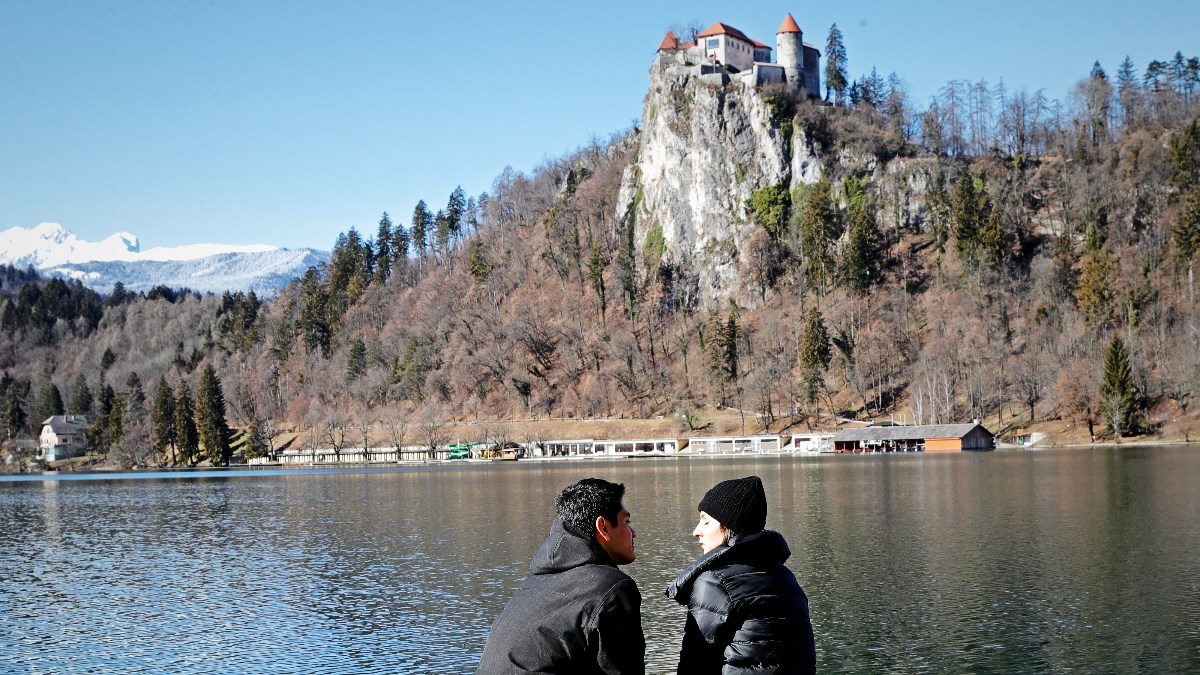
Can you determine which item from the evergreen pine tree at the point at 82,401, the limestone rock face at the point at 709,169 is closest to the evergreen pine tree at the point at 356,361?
the limestone rock face at the point at 709,169

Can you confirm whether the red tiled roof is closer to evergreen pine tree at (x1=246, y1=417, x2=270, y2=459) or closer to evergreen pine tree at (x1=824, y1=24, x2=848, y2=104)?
evergreen pine tree at (x1=824, y1=24, x2=848, y2=104)

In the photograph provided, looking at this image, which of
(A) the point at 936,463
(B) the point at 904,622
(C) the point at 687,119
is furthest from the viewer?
(C) the point at 687,119

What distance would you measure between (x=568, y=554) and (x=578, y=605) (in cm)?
32

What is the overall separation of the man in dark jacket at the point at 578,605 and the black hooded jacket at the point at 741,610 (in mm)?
1043

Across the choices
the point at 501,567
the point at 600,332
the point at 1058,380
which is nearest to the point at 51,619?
the point at 501,567

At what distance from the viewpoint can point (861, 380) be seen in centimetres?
12781

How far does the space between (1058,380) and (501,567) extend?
3513 inches

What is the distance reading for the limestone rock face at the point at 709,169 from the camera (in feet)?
526

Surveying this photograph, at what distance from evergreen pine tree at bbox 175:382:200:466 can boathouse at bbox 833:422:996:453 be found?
92.3 metres

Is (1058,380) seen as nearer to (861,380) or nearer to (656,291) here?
(861,380)

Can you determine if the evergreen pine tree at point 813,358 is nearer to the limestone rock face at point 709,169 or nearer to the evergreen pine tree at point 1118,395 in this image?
the limestone rock face at point 709,169

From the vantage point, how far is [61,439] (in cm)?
17662

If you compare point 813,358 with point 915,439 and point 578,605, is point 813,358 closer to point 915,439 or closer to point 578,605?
point 915,439

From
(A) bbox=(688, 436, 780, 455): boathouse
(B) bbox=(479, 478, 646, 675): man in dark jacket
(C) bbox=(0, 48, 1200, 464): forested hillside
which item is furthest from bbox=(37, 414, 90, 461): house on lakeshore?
(B) bbox=(479, 478, 646, 675): man in dark jacket
